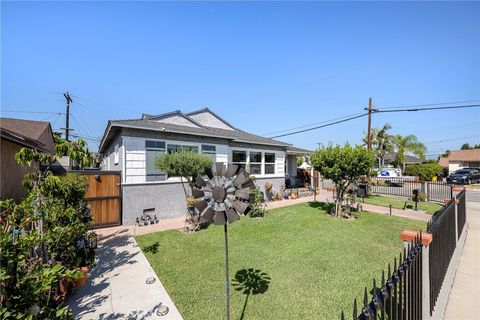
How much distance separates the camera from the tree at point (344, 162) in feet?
29.9

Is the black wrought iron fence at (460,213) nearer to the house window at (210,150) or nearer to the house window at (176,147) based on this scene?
the house window at (210,150)

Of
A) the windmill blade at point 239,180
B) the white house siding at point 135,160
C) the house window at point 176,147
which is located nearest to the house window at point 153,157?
the white house siding at point 135,160

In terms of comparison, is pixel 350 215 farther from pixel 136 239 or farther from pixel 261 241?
pixel 136 239

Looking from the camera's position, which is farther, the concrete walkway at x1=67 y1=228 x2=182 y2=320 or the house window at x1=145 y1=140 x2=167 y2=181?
the house window at x1=145 y1=140 x2=167 y2=181

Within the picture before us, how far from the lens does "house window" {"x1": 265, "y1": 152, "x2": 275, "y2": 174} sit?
49.8 feet

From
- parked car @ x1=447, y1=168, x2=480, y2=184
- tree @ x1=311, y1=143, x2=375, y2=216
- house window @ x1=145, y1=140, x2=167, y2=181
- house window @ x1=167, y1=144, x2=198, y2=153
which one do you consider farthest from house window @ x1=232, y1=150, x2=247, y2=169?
parked car @ x1=447, y1=168, x2=480, y2=184

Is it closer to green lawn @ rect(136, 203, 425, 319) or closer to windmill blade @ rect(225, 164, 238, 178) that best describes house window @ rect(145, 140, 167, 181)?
green lawn @ rect(136, 203, 425, 319)

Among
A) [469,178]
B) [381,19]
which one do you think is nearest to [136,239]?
[381,19]

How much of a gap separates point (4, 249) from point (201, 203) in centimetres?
211

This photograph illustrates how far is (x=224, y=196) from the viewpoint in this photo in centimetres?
320

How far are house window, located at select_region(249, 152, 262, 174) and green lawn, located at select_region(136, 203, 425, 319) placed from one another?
5239mm

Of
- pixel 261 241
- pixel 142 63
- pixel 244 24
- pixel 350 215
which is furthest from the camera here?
pixel 142 63

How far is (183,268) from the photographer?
5.23 m

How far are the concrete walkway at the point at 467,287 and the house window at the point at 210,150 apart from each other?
31.4 feet
